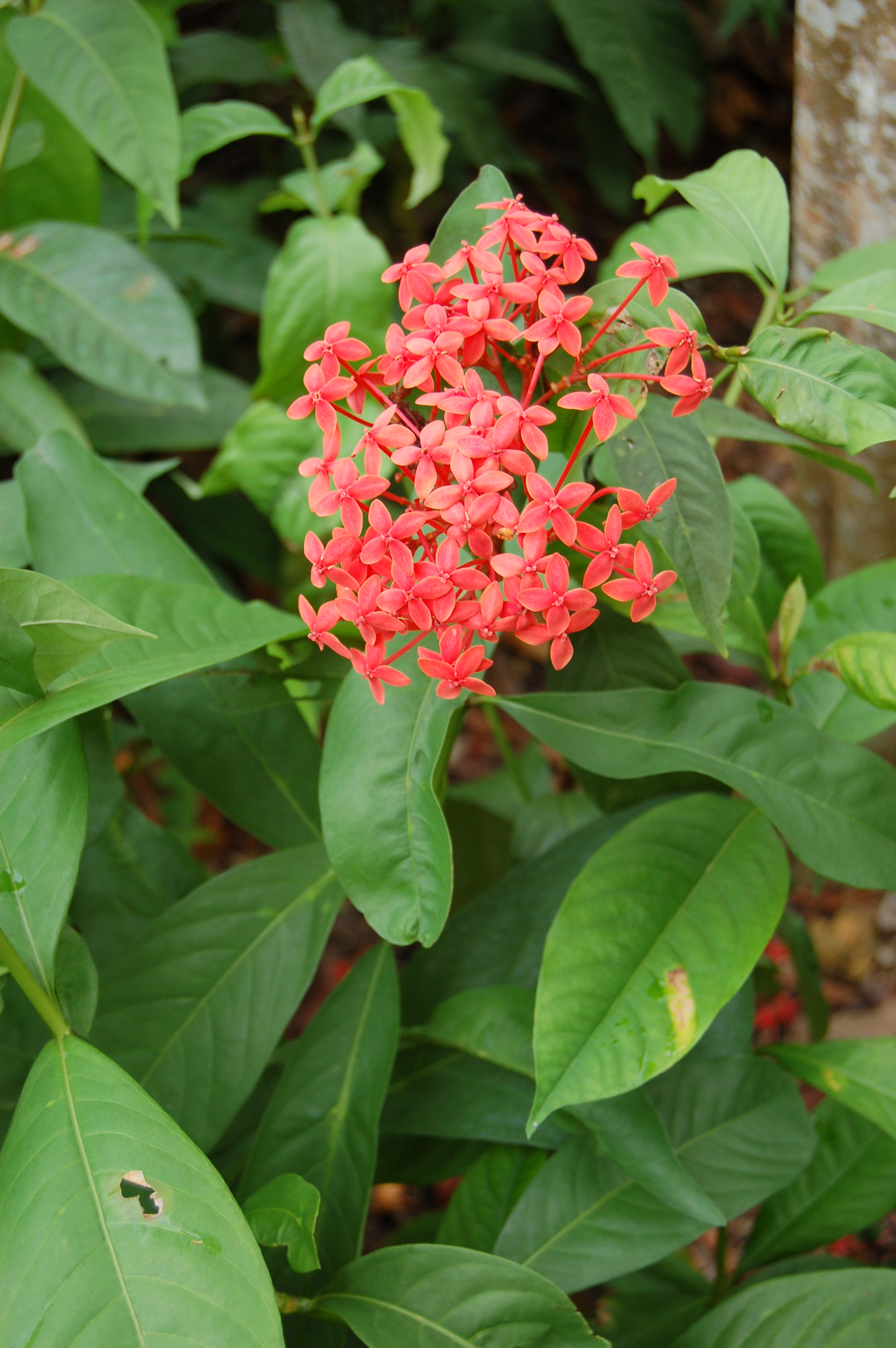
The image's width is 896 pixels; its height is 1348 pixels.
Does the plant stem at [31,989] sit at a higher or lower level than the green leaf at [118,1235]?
higher

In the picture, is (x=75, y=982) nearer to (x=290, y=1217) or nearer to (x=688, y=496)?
(x=290, y=1217)

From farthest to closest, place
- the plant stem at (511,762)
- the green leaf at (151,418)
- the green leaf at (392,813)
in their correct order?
the green leaf at (151,418) < the plant stem at (511,762) < the green leaf at (392,813)

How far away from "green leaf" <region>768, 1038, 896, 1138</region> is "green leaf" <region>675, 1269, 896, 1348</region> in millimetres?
134

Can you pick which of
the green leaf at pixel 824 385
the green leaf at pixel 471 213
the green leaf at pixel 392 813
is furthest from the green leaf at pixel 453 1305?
the green leaf at pixel 471 213

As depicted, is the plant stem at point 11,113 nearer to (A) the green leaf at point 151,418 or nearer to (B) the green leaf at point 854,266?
(A) the green leaf at point 151,418

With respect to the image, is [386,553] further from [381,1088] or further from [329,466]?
[381,1088]

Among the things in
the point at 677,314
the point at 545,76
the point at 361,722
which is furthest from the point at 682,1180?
the point at 545,76

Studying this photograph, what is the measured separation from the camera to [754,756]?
34.7 inches

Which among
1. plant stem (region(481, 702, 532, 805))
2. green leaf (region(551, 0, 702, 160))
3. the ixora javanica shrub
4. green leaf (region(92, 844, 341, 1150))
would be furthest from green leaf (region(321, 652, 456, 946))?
green leaf (region(551, 0, 702, 160))

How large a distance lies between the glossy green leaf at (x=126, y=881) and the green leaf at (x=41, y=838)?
0.32 meters

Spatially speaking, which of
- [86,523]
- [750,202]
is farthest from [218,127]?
[750,202]

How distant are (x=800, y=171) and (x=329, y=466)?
0.89 meters

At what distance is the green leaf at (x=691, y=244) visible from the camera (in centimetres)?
121

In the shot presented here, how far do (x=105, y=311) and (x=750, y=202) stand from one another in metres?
0.92
